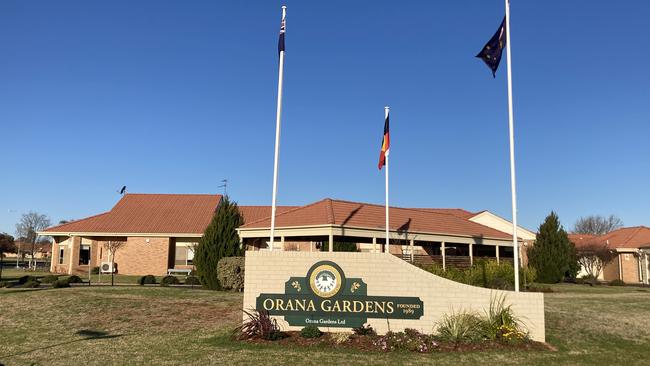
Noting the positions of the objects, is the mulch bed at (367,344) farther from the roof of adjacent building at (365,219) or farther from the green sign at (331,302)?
the roof of adjacent building at (365,219)

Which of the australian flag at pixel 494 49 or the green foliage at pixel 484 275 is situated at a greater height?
the australian flag at pixel 494 49

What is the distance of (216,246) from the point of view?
24.5 meters

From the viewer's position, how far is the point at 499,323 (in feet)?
40.4

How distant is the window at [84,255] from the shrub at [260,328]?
110 feet

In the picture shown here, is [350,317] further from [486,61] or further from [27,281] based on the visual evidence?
[27,281]

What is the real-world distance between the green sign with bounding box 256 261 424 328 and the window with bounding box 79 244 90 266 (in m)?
33.8

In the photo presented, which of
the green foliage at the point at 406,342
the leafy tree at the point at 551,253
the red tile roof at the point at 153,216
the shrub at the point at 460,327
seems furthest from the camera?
the red tile roof at the point at 153,216

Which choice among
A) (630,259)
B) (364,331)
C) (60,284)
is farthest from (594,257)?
(60,284)

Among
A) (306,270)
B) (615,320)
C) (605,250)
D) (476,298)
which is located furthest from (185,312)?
(605,250)

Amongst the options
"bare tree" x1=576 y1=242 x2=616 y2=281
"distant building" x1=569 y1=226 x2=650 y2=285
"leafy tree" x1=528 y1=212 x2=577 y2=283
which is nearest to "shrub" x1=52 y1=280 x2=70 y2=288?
"leafy tree" x1=528 y1=212 x2=577 y2=283

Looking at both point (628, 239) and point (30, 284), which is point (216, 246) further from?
point (628, 239)

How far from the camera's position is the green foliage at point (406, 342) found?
11.5m

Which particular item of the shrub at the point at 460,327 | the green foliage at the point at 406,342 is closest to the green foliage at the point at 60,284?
the green foliage at the point at 406,342

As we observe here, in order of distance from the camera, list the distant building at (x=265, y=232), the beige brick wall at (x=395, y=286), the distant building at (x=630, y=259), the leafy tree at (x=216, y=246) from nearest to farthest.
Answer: the beige brick wall at (x=395, y=286) → the leafy tree at (x=216, y=246) → the distant building at (x=265, y=232) → the distant building at (x=630, y=259)
